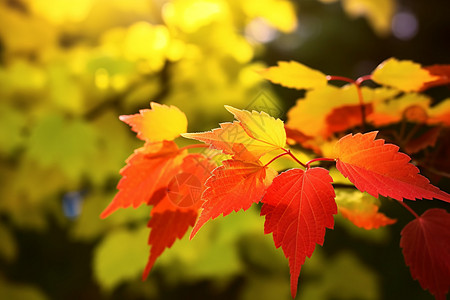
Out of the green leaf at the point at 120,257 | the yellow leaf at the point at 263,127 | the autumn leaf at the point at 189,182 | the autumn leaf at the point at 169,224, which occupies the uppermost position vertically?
the yellow leaf at the point at 263,127

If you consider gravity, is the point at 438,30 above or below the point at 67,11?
below

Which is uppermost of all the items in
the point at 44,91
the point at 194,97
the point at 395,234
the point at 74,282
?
the point at 44,91

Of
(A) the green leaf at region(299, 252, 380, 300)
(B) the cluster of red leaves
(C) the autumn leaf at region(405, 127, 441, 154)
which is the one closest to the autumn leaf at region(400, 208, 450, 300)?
(B) the cluster of red leaves

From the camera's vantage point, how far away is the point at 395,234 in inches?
123

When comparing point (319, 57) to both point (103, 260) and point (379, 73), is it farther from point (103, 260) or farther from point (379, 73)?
point (379, 73)

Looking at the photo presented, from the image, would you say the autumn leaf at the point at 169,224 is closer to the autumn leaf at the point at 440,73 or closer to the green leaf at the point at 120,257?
the autumn leaf at the point at 440,73

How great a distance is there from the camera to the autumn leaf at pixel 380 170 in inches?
15.3

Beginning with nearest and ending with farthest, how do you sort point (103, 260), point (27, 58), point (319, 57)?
point (103, 260) < point (27, 58) < point (319, 57)

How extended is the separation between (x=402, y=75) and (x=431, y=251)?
25 centimetres

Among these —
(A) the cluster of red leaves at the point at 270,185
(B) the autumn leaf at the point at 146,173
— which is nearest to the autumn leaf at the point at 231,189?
(A) the cluster of red leaves at the point at 270,185

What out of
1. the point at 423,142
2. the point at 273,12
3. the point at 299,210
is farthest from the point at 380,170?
the point at 273,12

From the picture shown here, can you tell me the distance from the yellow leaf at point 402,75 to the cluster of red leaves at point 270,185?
0.61ft

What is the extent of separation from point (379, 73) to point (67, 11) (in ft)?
4.53

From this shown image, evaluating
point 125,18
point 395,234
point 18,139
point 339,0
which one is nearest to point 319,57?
point 339,0
